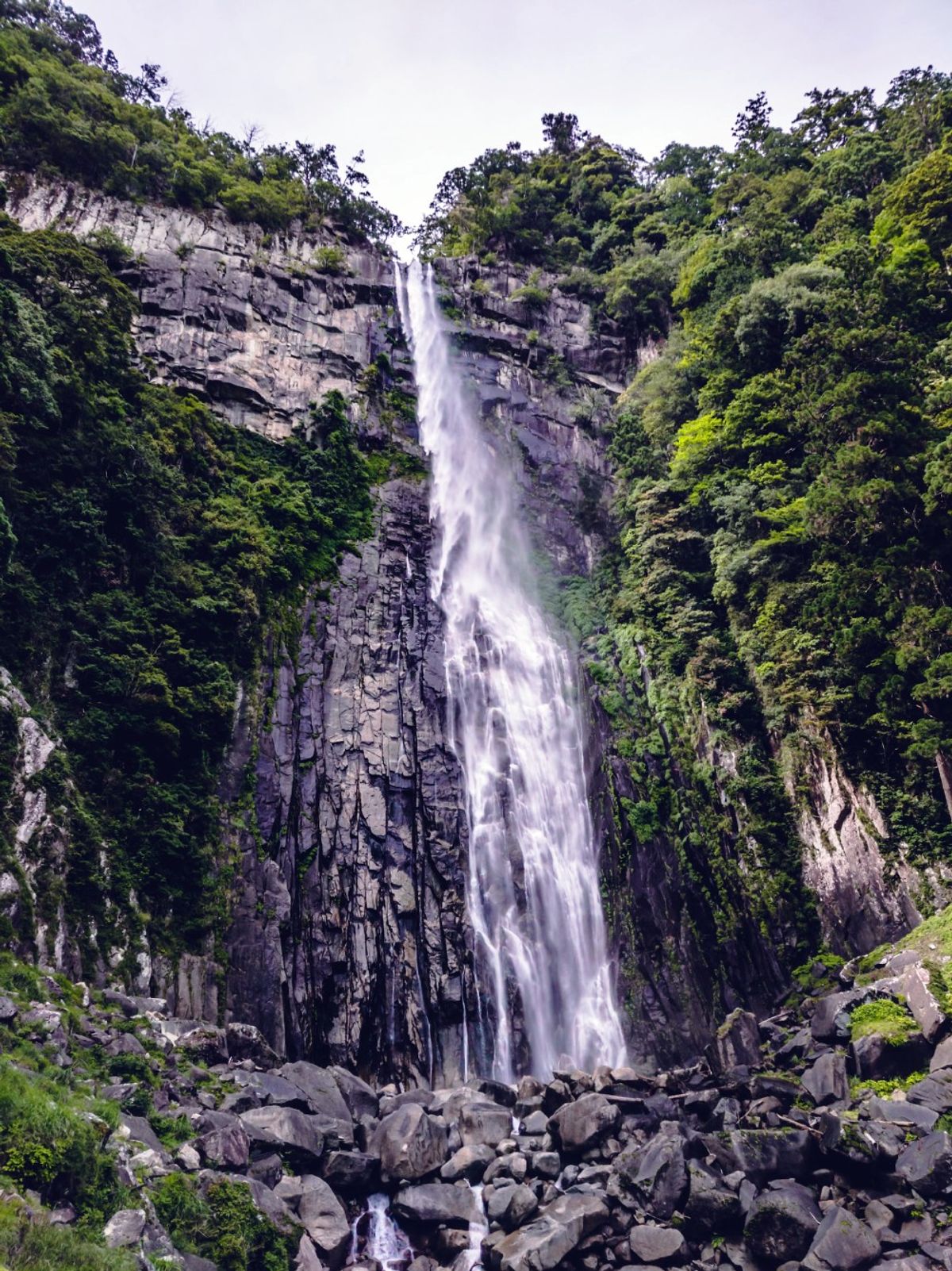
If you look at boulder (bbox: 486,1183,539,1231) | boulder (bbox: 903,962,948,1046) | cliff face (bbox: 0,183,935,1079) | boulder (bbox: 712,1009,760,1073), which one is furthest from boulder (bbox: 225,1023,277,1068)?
boulder (bbox: 903,962,948,1046)

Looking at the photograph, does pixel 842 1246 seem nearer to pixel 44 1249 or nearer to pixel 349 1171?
pixel 349 1171

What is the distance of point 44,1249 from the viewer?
19.3ft

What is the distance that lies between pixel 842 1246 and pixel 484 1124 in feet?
17.2

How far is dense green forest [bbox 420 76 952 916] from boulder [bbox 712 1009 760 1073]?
363 cm

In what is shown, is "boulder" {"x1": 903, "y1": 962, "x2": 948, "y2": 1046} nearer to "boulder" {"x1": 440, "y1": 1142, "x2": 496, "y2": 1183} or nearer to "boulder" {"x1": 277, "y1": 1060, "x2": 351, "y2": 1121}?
"boulder" {"x1": 440, "y1": 1142, "x2": 496, "y2": 1183}

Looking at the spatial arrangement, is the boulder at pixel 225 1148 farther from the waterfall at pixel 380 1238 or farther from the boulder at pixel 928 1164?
the boulder at pixel 928 1164

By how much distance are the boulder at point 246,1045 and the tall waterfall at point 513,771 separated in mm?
5257

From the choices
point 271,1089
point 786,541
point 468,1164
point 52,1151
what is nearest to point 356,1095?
point 271,1089

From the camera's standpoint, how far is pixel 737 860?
18.5m

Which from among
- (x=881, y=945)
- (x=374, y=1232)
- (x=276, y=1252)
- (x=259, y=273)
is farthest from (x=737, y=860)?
(x=259, y=273)

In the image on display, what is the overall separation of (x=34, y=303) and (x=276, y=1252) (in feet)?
57.4

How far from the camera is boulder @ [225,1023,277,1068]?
12734 millimetres

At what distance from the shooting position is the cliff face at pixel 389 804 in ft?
52.0

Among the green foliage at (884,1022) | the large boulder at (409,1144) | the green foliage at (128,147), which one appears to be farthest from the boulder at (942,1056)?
the green foliage at (128,147)
